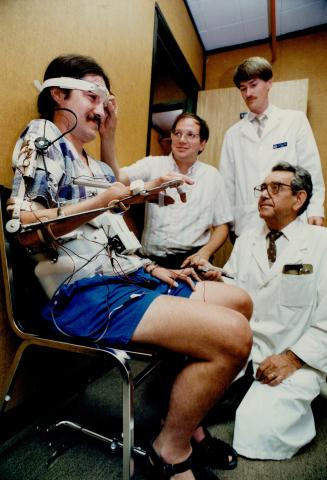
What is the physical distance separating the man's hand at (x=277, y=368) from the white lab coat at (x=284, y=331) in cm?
2

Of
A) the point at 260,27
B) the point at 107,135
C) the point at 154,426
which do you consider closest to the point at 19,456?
the point at 154,426

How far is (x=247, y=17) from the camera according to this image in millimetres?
3283

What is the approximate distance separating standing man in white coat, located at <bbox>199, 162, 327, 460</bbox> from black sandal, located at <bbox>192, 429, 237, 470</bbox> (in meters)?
0.12

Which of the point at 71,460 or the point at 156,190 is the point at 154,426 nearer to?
the point at 71,460

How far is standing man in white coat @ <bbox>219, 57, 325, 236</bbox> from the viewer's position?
2.20 m

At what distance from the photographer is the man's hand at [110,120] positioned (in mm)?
1240

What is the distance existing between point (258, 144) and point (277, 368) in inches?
65.7

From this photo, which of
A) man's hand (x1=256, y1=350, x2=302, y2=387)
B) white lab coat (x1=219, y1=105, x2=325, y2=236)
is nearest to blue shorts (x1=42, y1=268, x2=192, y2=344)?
man's hand (x1=256, y1=350, x2=302, y2=387)

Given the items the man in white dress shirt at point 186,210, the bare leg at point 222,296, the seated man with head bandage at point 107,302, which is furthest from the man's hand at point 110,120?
the bare leg at point 222,296

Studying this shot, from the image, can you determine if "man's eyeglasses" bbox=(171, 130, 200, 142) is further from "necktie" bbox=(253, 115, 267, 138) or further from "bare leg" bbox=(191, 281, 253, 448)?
"bare leg" bbox=(191, 281, 253, 448)

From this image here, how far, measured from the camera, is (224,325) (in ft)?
2.81

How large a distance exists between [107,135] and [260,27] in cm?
317

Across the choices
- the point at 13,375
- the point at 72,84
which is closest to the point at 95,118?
the point at 72,84

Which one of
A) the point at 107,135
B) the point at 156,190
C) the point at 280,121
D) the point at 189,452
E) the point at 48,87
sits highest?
the point at 280,121
